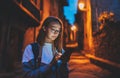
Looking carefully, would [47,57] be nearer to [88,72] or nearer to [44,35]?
[44,35]

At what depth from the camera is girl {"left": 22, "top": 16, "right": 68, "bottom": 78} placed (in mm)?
2072

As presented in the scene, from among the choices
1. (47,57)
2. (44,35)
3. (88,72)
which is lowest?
(88,72)

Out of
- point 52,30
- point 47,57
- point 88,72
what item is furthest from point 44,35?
point 88,72

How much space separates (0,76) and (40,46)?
377 centimetres

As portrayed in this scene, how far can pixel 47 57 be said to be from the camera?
7.70ft

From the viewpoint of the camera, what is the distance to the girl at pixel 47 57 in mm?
2072

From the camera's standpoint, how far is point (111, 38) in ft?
29.5

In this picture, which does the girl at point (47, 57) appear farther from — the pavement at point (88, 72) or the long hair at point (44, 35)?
the pavement at point (88, 72)

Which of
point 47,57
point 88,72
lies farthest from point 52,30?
point 88,72

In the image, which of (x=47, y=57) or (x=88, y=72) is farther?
(x=88, y=72)

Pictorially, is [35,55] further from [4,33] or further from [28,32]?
[28,32]

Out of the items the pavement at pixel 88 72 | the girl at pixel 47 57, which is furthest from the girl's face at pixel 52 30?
the pavement at pixel 88 72

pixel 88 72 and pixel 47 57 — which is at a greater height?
pixel 47 57

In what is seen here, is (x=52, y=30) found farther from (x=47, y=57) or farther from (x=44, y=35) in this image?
(x=47, y=57)
